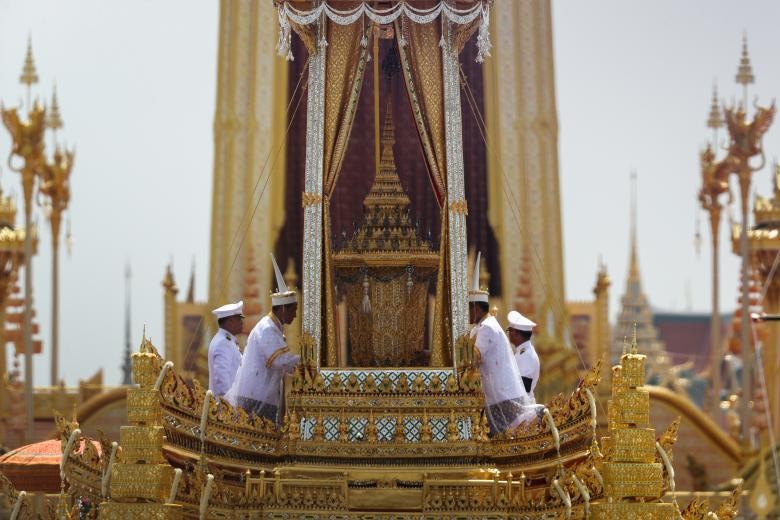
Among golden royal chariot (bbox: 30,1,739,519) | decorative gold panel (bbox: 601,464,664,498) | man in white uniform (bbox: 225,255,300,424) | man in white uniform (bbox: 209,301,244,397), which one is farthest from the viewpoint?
man in white uniform (bbox: 209,301,244,397)

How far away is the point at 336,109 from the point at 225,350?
2548mm

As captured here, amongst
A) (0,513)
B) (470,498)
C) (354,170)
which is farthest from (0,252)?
(470,498)

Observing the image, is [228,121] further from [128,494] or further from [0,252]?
[128,494]

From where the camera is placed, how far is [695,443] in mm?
32812

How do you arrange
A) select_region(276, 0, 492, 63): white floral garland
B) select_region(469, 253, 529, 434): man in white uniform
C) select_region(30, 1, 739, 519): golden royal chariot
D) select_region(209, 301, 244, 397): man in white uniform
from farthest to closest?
select_region(209, 301, 244, 397): man in white uniform, select_region(276, 0, 492, 63): white floral garland, select_region(469, 253, 529, 434): man in white uniform, select_region(30, 1, 739, 519): golden royal chariot

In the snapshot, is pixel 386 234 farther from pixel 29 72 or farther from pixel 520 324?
pixel 29 72

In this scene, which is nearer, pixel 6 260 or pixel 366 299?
pixel 366 299

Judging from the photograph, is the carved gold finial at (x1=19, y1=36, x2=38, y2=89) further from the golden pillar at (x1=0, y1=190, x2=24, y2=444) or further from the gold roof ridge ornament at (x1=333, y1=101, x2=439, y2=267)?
the gold roof ridge ornament at (x1=333, y1=101, x2=439, y2=267)

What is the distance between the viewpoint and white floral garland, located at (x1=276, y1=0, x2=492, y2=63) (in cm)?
2144

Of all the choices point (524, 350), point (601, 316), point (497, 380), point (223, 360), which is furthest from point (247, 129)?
point (497, 380)

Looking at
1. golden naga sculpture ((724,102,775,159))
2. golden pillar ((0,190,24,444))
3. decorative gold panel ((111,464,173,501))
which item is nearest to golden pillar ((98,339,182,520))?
decorative gold panel ((111,464,173,501))

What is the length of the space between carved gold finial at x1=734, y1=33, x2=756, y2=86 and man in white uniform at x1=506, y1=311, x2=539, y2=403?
13472mm

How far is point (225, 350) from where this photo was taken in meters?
22.2

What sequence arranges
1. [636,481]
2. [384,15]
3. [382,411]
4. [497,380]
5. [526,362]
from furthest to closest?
[526,362]
[384,15]
[497,380]
[382,411]
[636,481]
